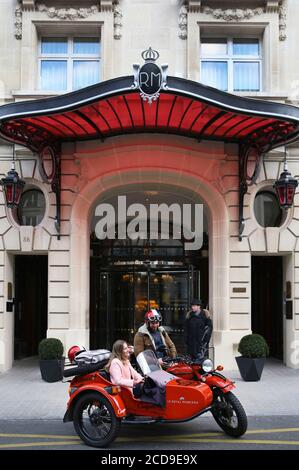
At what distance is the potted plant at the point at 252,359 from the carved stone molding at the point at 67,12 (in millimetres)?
8601

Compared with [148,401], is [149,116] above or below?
above

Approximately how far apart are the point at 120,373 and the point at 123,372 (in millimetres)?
104

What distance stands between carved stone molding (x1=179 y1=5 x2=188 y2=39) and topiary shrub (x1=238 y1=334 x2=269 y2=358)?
7364 mm

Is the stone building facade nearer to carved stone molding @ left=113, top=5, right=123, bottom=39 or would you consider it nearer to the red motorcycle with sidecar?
carved stone molding @ left=113, top=5, right=123, bottom=39

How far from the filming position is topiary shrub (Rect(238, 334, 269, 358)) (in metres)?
11.7

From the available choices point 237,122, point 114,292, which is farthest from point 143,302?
point 237,122

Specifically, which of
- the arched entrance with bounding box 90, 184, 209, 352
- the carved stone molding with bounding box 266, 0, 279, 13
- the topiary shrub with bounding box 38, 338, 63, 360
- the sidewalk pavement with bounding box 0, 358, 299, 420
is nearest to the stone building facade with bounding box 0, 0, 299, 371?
the carved stone molding with bounding box 266, 0, 279, 13

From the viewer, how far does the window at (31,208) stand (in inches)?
555

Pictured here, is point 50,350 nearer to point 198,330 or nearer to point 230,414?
point 198,330

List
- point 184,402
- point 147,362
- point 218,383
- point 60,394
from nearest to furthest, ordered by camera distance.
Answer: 1. point 184,402
2. point 218,383
3. point 147,362
4. point 60,394

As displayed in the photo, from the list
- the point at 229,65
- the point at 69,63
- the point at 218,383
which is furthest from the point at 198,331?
the point at 69,63

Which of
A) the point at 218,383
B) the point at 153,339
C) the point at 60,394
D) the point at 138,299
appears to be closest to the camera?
the point at 218,383

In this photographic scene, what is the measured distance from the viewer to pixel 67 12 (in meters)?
13.9

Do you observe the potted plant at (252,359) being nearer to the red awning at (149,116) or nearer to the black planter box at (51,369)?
the black planter box at (51,369)
